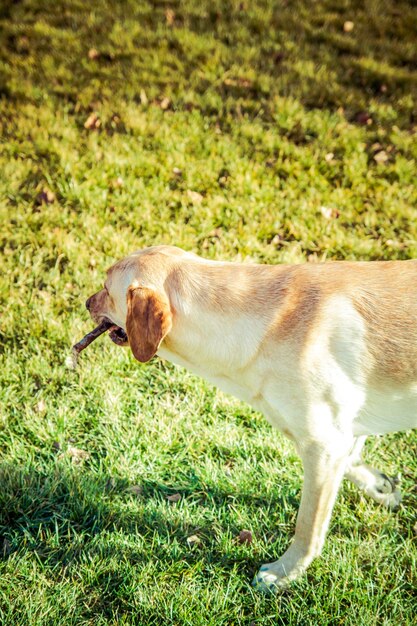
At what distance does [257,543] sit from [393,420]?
1.01m

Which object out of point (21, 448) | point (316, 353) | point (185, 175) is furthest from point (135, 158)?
point (316, 353)

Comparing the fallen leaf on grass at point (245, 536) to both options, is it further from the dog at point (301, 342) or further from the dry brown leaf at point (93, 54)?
the dry brown leaf at point (93, 54)

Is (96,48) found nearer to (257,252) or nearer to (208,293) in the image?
(257,252)

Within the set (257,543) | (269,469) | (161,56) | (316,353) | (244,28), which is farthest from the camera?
(244,28)

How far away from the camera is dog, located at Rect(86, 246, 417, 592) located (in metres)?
2.62

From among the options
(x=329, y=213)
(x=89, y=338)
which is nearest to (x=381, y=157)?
(x=329, y=213)

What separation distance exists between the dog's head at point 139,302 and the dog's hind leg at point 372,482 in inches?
54.8

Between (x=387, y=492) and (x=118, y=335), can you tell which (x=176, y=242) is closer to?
(x=118, y=335)

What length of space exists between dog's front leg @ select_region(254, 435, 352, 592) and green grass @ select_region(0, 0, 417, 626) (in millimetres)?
77

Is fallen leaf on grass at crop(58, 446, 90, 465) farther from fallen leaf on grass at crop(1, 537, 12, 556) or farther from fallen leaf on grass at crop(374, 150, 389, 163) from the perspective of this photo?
fallen leaf on grass at crop(374, 150, 389, 163)

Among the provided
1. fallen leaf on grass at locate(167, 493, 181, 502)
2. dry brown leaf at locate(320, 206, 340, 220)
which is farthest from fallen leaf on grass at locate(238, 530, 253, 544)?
dry brown leaf at locate(320, 206, 340, 220)

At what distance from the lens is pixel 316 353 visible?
2619mm

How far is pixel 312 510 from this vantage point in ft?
9.11

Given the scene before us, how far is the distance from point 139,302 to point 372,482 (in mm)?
1759
